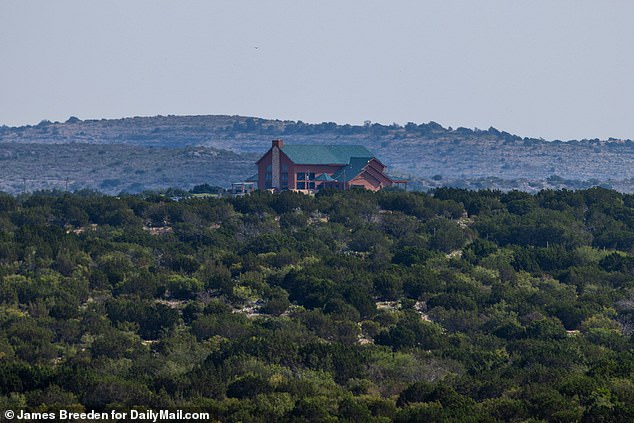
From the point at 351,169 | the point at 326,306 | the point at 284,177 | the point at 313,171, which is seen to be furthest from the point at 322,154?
the point at 326,306

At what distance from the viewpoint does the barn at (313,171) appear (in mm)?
115250

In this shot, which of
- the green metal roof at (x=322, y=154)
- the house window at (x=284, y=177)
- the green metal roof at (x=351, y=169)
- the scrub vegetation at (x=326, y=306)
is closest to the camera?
the scrub vegetation at (x=326, y=306)

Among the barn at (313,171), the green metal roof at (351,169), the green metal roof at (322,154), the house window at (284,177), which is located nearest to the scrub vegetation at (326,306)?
the green metal roof at (351,169)

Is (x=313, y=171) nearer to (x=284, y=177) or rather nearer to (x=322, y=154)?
(x=284, y=177)

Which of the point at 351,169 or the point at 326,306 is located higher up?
the point at 351,169

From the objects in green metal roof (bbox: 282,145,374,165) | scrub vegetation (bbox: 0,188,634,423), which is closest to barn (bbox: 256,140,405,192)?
green metal roof (bbox: 282,145,374,165)

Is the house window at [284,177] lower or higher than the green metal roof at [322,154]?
lower

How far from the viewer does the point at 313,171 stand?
117m

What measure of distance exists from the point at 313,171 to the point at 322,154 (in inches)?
127

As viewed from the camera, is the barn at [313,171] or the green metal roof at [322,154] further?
the green metal roof at [322,154]

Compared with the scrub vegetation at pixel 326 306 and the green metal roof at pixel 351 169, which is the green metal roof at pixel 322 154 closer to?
the green metal roof at pixel 351 169

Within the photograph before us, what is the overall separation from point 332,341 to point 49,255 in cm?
2114

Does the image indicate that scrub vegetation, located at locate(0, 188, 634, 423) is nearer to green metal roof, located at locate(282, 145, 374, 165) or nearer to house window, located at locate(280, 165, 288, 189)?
house window, located at locate(280, 165, 288, 189)

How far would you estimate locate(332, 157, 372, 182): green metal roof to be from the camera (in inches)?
4525
